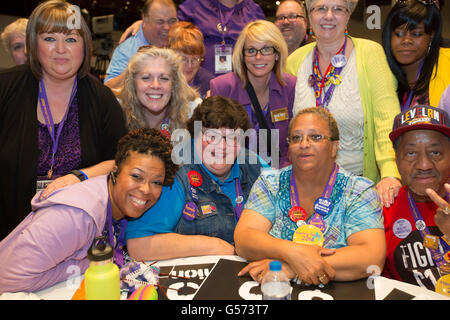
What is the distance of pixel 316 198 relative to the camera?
6.84ft

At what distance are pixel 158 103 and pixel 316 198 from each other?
56.4 inches

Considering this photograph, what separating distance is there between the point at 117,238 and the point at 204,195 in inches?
22.1

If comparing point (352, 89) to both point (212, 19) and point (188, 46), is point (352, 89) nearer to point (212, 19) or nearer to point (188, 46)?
point (188, 46)

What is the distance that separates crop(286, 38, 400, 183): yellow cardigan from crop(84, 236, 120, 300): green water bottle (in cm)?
193

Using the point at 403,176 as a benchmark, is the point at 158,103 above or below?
above

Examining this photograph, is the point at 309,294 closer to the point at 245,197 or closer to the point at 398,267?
the point at 398,267

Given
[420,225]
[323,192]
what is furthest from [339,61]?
[420,225]

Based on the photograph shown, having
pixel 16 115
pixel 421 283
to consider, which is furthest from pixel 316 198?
pixel 16 115

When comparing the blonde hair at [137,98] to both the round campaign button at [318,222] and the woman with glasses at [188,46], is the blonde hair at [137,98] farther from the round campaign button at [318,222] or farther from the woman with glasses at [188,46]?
the round campaign button at [318,222]

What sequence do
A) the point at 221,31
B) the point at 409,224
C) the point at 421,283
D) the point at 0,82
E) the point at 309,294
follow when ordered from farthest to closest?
1. the point at 221,31
2. the point at 0,82
3. the point at 409,224
4. the point at 421,283
5. the point at 309,294

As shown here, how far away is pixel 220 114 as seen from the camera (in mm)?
2479

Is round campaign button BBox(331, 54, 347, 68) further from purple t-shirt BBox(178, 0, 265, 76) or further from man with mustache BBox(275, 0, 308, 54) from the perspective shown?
man with mustache BBox(275, 0, 308, 54)

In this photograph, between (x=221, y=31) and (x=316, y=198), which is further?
(x=221, y=31)
